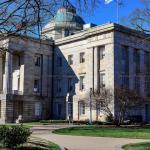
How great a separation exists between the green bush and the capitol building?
121 feet

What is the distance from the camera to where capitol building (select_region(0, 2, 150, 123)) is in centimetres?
5934

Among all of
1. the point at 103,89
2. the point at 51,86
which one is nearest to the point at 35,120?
the point at 51,86

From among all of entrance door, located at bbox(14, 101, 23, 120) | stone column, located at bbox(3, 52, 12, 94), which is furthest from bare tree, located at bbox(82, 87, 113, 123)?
stone column, located at bbox(3, 52, 12, 94)

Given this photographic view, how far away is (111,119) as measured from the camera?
54.4 metres

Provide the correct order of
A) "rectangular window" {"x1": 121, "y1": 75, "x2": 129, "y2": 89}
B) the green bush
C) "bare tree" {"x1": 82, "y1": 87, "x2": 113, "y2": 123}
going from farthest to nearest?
1. "rectangular window" {"x1": 121, "y1": 75, "x2": 129, "y2": 89}
2. "bare tree" {"x1": 82, "y1": 87, "x2": 113, "y2": 123}
3. the green bush

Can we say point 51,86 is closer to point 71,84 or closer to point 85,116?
point 71,84

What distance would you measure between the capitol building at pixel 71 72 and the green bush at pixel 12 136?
36.9 metres

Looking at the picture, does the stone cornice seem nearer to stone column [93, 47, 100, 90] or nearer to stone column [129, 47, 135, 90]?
stone column [93, 47, 100, 90]

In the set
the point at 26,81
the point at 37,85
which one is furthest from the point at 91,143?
the point at 37,85

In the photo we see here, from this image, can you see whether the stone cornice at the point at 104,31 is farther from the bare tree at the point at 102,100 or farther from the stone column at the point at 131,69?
the bare tree at the point at 102,100

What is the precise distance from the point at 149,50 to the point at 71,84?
45.0 ft

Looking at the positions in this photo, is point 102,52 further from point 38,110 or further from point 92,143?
point 92,143

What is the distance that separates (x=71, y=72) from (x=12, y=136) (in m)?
49.4

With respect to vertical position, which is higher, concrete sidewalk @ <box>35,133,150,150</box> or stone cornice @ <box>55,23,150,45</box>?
stone cornice @ <box>55,23,150,45</box>
